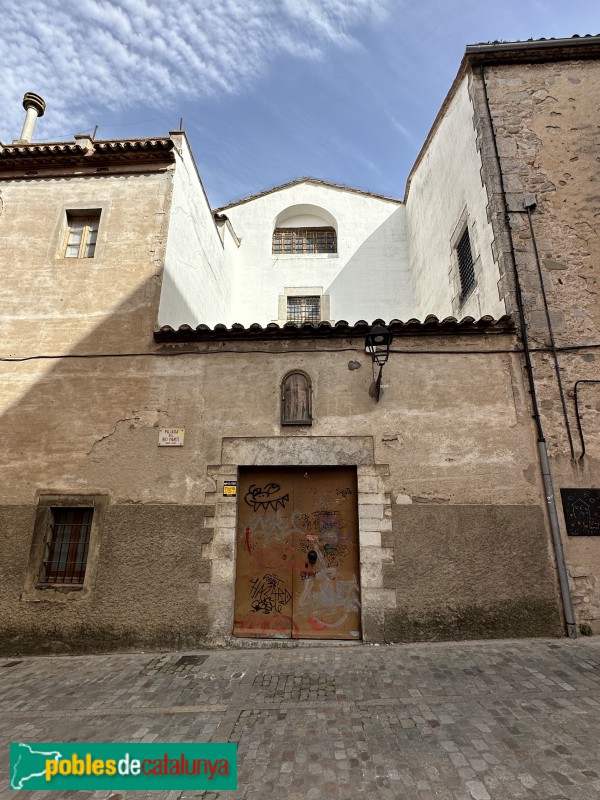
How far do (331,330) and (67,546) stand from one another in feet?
15.5

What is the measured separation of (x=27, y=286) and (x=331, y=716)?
7.22 meters

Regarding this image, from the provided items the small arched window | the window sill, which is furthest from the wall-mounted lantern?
the window sill

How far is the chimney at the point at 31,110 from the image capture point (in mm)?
8977

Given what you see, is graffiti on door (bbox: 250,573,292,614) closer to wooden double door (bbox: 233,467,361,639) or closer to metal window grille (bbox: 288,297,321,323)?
wooden double door (bbox: 233,467,361,639)

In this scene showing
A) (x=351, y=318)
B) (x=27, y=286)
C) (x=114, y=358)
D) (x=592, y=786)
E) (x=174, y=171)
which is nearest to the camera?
(x=592, y=786)

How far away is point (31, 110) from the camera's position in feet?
30.3

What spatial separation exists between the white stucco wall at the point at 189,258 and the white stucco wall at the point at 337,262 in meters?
1.77

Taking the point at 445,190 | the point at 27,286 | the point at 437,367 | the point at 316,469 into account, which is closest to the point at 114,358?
the point at 27,286

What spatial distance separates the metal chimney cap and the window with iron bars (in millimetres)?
6399

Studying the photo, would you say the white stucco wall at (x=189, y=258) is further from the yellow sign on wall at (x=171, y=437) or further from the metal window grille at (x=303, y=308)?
the metal window grille at (x=303, y=308)

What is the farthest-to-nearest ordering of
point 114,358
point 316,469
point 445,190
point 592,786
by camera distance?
point 445,190
point 114,358
point 316,469
point 592,786

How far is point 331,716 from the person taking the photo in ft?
11.3

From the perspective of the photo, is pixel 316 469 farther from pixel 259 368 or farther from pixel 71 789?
pixel 71 789

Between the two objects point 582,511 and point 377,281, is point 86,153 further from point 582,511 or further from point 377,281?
point 582,511
